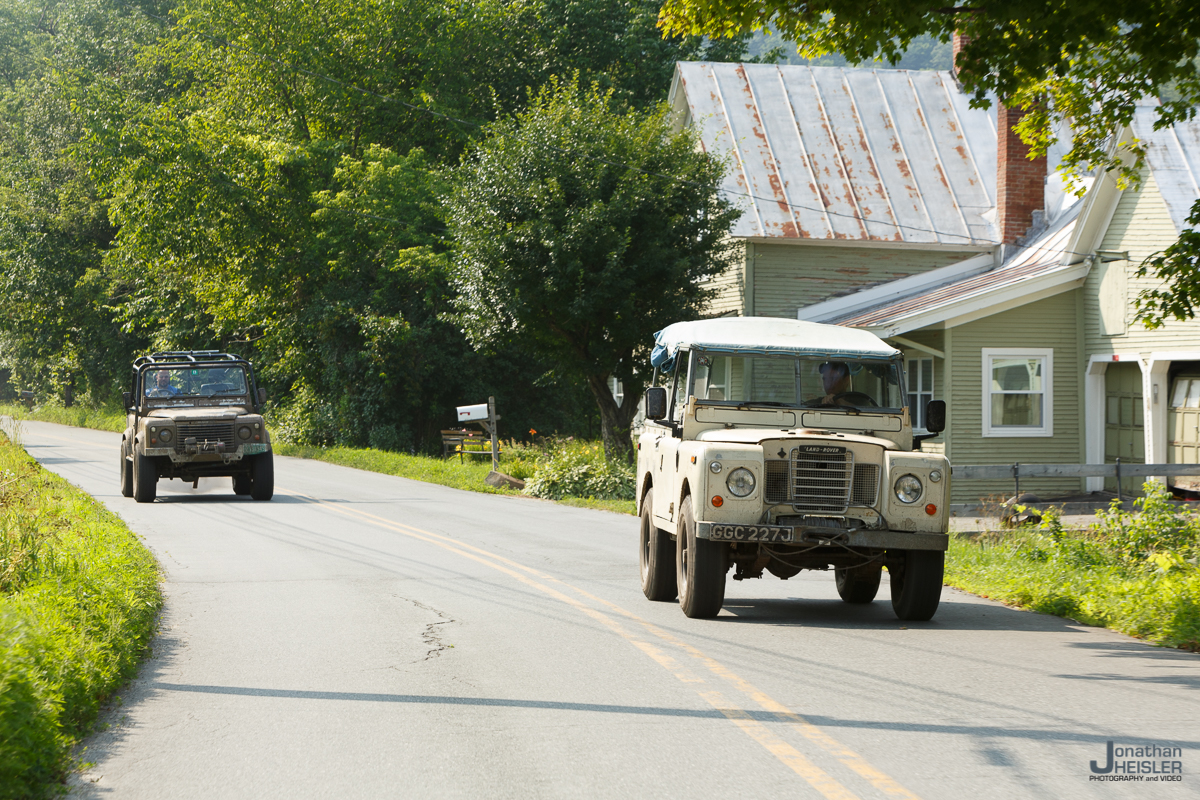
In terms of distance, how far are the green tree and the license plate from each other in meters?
14.6

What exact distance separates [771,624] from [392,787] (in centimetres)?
499

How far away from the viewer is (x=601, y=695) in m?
7.10

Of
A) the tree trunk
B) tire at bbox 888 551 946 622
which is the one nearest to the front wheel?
the tree trunk

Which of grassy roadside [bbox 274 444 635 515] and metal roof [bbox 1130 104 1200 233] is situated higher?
metal roof [bbox 1130 104 1200 233]

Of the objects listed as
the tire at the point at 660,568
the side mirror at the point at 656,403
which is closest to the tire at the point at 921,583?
the tire at the point at 660,568

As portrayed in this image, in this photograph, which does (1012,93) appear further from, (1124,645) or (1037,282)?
(1037,282)

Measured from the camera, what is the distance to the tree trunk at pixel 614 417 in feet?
86.6

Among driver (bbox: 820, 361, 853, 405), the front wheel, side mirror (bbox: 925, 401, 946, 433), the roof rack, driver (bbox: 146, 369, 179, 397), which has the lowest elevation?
the front wheel

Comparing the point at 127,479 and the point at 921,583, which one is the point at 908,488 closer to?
the point at 921,583

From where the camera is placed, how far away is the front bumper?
9.35m

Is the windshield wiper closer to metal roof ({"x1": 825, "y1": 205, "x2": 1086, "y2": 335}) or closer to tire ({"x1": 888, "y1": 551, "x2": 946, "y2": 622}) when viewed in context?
tire ({"x1": 888, "y1": 551, "x2": 946, "y2": 622})

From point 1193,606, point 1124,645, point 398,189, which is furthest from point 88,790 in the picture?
point 398,189

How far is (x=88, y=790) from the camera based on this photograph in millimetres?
5344

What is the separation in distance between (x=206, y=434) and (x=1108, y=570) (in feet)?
47.9
